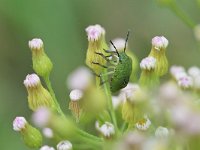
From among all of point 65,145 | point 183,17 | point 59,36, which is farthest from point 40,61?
point 59,36

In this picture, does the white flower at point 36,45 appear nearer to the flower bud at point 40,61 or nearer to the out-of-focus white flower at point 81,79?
the flower bud at point 40,61

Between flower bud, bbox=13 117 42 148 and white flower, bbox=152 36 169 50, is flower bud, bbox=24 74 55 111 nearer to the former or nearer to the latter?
flower bud, bbox=13 117 42 148

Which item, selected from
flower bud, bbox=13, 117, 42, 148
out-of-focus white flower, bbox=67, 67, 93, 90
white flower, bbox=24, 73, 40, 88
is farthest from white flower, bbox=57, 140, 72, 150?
out-of-focus white flower, bbox=67, 67, 93, 90

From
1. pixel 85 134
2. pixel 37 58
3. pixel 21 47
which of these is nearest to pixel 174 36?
pixel 21 47

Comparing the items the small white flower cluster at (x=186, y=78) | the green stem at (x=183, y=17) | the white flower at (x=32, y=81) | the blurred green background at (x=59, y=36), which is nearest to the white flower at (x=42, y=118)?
the white flower at (x=32, y=81)

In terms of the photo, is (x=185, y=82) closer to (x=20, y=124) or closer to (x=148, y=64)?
(x=148, y=64)

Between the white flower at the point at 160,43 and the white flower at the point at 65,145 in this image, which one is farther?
the white flower at the point at 160,43

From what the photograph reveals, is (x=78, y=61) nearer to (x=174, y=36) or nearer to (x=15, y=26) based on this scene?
(x=15, y=26)
